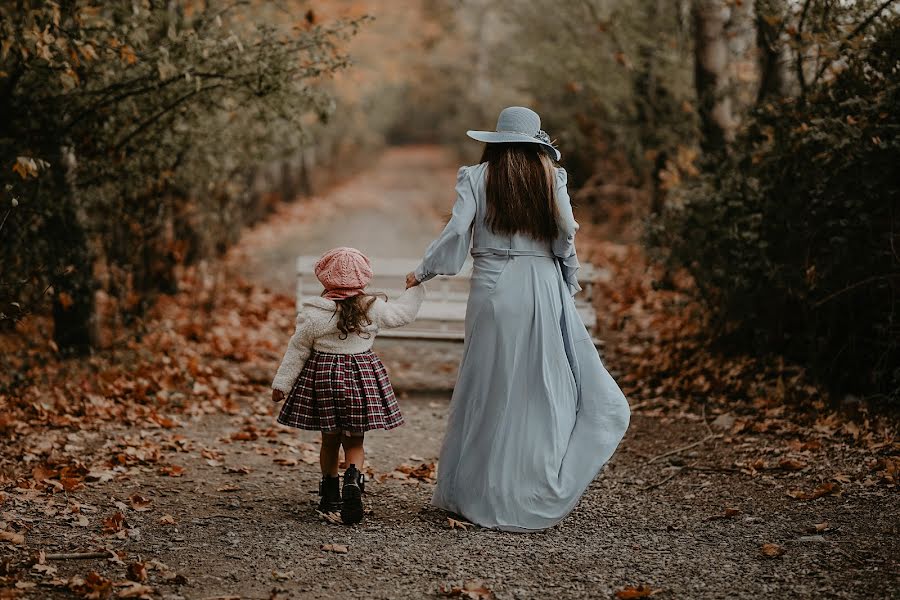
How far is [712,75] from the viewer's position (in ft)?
29.9

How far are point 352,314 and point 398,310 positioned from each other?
0.24 metres

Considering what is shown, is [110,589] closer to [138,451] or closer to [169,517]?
[169,517]

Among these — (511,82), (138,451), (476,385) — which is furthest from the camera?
(511,82)

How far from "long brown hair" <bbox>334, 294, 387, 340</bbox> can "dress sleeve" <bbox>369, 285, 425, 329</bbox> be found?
0.13 ft

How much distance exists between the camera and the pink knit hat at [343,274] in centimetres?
487

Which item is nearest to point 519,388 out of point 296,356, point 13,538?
point 296,356

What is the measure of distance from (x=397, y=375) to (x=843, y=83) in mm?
4537

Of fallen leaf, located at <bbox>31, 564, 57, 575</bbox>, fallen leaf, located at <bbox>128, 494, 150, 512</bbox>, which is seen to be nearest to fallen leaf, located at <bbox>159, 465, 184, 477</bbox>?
fallen leaf, located at <bbox>128, 494, 150, 512</bbox>

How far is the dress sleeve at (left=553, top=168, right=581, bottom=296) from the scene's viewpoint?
15.8 ft

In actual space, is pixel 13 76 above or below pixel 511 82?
below

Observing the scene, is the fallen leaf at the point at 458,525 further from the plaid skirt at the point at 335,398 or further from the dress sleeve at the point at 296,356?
the dress sleeve at the point at 296,356

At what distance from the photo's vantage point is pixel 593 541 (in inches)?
182

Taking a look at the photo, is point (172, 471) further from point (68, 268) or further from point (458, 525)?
point (68, 268)

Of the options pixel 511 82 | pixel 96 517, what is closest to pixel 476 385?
pixel 96 517
